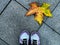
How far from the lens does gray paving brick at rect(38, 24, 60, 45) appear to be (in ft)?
9.98

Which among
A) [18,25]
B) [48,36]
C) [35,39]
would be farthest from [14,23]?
[48,36]

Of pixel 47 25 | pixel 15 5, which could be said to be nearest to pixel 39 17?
pixel 47 25

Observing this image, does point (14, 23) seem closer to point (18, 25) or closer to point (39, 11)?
point (18, 25)

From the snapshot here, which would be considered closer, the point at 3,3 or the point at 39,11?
the point at 39,11

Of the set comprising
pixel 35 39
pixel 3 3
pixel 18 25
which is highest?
pixel 3 3

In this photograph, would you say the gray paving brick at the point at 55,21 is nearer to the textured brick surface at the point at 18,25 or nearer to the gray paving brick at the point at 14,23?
the textured brick surface at the point at 18,25

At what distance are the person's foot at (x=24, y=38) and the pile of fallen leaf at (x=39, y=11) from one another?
10.0 inches

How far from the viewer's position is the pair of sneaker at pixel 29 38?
2.98m

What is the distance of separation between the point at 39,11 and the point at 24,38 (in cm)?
43

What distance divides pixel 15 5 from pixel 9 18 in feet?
0.68

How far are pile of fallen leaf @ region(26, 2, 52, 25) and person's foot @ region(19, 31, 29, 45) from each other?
10.0 inches

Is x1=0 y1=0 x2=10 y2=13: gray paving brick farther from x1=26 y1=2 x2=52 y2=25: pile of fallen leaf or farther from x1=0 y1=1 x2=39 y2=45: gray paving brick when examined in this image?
x1=26 y1=2 x2=52 y2=25: pile of fallen leaf

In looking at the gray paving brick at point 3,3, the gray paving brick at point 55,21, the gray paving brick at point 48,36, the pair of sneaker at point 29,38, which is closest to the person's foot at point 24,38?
the pair of sneaker at point 29,38

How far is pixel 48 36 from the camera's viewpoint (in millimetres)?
3051
